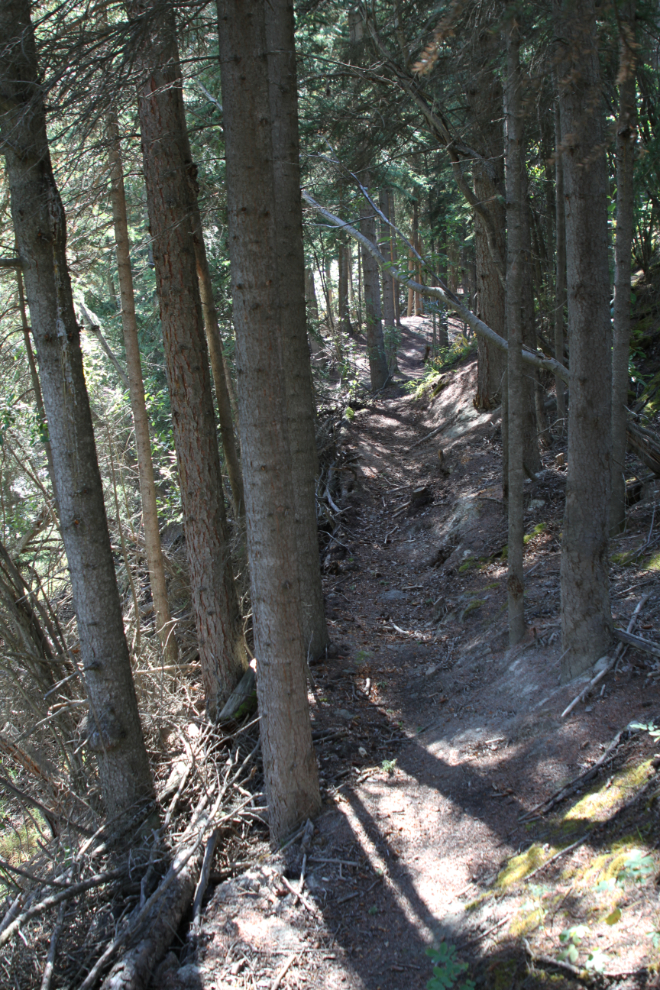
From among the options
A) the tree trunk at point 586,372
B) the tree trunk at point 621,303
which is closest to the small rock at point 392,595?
the tree trunk at point 621,303

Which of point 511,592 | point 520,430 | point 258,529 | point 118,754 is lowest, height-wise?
point 118,754

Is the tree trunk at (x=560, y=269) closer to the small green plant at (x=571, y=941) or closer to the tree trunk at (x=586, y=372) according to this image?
the tree trunk at (x=586, y=372)

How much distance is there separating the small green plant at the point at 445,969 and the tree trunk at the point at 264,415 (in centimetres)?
156

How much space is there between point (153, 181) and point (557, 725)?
5526 millimetres

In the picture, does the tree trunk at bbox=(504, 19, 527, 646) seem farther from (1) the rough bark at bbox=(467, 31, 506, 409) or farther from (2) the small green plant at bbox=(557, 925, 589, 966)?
(2) the small green plant at bbox=(557, 925, 589, 966)

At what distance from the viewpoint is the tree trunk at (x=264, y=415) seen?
12.4 ft

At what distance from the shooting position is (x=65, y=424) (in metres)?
4.41

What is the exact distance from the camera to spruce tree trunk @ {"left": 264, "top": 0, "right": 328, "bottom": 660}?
6258 mm

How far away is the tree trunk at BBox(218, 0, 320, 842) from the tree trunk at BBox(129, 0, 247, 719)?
5.41ft

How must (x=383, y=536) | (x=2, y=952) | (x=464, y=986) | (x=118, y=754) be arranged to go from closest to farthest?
(x=464, y=986) < (x=2, y=952) < (x=118, y=754) < (x=383, y=536)

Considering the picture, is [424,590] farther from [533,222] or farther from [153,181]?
[533,222]

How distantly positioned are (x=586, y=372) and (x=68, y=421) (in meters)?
3.59

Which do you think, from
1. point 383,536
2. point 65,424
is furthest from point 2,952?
point 383,536

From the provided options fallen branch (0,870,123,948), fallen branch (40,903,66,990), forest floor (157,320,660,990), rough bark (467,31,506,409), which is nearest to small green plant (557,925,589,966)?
forest floor (157,320,660,990)
